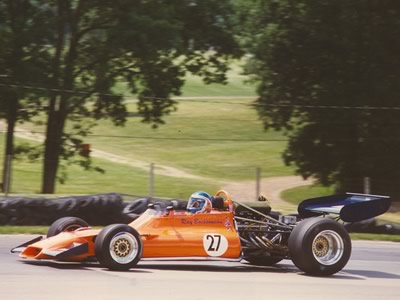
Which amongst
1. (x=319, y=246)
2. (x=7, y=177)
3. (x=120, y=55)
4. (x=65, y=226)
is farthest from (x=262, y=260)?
(x=120, y=55)

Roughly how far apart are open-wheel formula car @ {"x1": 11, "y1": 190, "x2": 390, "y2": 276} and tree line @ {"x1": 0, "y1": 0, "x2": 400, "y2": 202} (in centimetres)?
1598

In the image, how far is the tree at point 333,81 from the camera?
33312 millimetres

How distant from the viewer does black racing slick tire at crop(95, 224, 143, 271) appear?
466 inches

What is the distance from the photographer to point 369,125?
33750mm

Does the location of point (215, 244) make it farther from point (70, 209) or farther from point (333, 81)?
point (333, 81)

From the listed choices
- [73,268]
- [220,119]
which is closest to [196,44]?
[73,268]

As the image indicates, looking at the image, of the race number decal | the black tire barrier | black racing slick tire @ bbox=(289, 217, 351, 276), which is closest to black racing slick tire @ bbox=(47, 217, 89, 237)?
the race number decal

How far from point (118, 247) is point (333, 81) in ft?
74.7

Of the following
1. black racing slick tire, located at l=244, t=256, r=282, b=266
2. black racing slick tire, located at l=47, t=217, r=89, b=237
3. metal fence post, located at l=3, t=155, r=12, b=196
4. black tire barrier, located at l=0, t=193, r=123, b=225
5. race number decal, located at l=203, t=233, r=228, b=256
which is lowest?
black racing slick tire, located at l=244, t=256, r=282, b=266

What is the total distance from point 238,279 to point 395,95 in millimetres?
22416

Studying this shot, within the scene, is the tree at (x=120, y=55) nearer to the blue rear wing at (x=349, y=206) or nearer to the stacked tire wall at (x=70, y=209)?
the stacked tire wall at (x=70, y=209)

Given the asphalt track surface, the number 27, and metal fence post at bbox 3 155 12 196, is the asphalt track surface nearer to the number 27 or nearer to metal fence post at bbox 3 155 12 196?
the number 27

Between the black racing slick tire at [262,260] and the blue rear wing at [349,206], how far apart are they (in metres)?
0.76

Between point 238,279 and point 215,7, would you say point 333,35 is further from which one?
point 238,279
